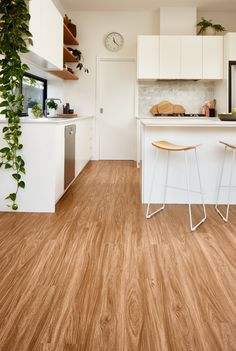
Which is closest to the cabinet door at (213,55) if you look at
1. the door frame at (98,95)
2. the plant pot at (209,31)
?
the plant pot at (209,31)

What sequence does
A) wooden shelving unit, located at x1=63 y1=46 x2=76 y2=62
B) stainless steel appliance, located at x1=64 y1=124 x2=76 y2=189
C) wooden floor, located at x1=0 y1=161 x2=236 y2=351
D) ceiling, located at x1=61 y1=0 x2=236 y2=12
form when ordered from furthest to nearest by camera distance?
ceiling, located at x1=61 y1=0 x2=236 y2=12
wooden shelving unit, located at x1=63 y1=46 x2=76 y2=62
stainless steel appliance, located at x1=64 y1=124 x2=76 y2=189
wooden floor, located at x1=0 y1=161 x2=236 y2=351

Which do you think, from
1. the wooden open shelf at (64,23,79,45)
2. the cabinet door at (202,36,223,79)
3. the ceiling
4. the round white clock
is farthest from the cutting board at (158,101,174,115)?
the wooden open shelf at (64,23,79,45)

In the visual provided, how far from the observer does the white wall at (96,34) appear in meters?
6.84

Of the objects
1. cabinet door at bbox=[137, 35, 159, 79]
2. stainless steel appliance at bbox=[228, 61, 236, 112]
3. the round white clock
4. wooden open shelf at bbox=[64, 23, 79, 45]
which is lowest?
stainless steel appliance at bbox=[228, 61, 236, 112]

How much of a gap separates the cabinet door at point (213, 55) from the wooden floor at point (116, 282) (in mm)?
3556

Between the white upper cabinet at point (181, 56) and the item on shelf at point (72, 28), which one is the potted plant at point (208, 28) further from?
the item on shelf at point (72, 28)

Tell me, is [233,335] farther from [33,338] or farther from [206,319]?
[33,338]

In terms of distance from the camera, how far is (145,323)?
64.2 inches

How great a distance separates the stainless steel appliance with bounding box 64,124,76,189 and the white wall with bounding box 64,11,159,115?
2.59 metres

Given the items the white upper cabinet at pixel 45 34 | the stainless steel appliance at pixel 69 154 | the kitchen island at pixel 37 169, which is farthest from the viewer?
the stainless steel appliance at pixel 69 154

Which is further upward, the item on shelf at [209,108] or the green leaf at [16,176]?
the item on shelf at [209,108]

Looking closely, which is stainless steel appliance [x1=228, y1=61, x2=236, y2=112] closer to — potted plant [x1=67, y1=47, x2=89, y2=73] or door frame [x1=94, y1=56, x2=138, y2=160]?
Result: door frame [x1=94, y1=56, x2=138, y2=160]

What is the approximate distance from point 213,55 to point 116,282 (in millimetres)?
5246

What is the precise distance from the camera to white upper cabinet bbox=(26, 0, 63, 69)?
361 cm
